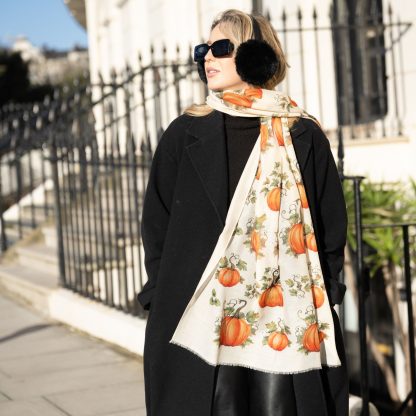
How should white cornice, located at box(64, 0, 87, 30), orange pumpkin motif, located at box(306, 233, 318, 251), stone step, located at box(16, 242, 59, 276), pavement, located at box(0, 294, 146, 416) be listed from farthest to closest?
white cornice, located at box(64, 0, 87, 30) → stone step, located at box(16, 242, 59, 276) → pavement, located at box(0, 294, 146, 416) → orange pumpkin motif, located at box(306, 233, 318, 251)

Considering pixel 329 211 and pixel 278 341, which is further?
pixel 329 211

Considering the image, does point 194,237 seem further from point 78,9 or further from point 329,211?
point 78,9

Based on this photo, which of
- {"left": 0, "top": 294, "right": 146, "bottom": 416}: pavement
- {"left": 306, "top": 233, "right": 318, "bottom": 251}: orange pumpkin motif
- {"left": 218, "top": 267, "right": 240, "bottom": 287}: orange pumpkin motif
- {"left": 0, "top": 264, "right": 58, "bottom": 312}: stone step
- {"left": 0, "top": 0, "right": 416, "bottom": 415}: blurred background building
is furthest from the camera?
{"left": 0, "top": 264, "right": 58, "bottom": 312}: stone step

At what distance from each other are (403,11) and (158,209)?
5666 mm

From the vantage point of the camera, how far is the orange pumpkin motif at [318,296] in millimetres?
3070

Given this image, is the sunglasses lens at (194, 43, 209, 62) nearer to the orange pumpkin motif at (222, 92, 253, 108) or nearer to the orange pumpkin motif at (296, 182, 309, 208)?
the orange pumpkin motif at (222, 92, 253, 108)

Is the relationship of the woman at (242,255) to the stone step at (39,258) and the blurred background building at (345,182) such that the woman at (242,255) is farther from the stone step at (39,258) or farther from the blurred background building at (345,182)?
the stone step at (39,258)

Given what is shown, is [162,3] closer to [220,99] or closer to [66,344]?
[66,344]

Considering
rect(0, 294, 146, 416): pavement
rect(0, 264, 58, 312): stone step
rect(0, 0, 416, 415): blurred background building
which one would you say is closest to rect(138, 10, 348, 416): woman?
rect(0, 0, 416, 415): blurred background building

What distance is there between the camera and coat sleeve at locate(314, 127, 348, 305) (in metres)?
3.17

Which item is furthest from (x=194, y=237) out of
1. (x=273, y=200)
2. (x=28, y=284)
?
(x=28, y=284)

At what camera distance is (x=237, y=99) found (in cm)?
305

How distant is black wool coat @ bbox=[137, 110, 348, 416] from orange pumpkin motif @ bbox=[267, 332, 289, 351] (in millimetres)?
126

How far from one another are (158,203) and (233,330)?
0.52 meters
